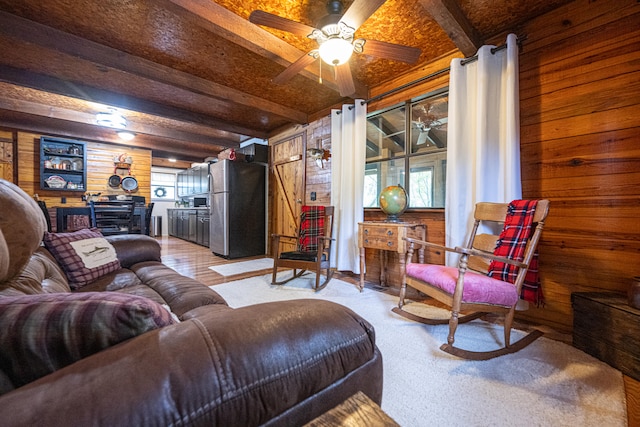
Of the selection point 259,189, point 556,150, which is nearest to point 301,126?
point 259,189

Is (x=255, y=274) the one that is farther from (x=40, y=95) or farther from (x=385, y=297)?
(x=40, y=95)

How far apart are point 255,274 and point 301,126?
8.03ft

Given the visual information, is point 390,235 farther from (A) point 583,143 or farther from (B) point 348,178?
(A) point 583,143

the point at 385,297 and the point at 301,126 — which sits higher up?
the point at 301,126

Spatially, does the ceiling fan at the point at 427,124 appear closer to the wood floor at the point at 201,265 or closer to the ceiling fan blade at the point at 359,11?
the ceiling fan blade at the point at 359,11

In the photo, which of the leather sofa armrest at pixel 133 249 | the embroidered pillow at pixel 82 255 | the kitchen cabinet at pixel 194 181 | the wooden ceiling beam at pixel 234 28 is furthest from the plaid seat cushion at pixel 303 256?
the kitchen cabinet at pixel 194 181

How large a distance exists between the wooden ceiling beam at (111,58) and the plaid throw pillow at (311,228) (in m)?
1.69

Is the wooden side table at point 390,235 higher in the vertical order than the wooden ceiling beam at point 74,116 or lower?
lower

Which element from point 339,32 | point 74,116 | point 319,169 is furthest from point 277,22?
point 74,116

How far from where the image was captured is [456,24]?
74.2 inches

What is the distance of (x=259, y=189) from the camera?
4.88 metres

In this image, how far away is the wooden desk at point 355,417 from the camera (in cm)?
41

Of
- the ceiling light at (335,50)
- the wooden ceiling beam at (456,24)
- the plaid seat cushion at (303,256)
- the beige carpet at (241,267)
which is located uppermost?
the wooden ceiling beam at (456,24)

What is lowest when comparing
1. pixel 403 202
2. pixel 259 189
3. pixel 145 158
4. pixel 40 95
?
pixel 403 202
